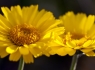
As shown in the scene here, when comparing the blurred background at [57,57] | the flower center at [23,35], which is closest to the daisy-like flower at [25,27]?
the flower center at [23,35]

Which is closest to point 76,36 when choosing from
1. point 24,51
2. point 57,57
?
point 24,51

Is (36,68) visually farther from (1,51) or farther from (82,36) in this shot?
(1,51)

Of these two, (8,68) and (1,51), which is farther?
(8,68)

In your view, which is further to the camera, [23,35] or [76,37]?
[76,37]

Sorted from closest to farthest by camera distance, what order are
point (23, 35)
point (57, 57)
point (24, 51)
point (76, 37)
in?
point (24, 51) < point (23, 35) < point (76, 37) < point (57, 57)

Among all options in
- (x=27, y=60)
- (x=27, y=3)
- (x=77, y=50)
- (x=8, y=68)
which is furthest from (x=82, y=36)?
(x=27, y=3)

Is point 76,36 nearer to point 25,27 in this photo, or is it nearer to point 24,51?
point 25,27

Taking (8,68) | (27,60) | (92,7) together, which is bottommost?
(27,60)
